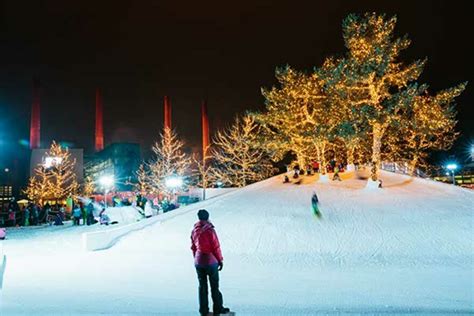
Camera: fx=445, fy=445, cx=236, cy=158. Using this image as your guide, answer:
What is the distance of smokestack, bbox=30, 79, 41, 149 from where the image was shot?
54.3m

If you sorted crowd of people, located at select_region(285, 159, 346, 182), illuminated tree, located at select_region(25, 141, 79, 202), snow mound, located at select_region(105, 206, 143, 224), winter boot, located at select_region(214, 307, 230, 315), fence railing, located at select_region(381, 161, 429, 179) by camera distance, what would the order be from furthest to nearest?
1. illuminated tree, located at select_region(25, 141, 79, 202)
2. fence railing, located at select_region(381, 161, 429, 179)
3. crowd of people, located at select_region(285, 159, 346, 182)
4. snow mound, located at select_region(105, 206, 143, 224)
5. winter boot, located at select_region(214, 307, 230, 315)

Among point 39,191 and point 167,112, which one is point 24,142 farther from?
point 167,112

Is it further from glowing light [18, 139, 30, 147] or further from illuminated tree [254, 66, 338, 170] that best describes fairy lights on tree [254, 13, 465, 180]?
glowing light [18, 139, 30, 147]

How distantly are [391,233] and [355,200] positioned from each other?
6.22m

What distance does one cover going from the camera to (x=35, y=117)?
178 ft

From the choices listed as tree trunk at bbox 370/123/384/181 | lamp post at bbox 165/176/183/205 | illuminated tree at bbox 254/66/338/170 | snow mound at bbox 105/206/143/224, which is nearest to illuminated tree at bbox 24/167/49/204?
lamp post at bbox 165/176/183/205

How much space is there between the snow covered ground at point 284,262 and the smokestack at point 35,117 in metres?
37.7

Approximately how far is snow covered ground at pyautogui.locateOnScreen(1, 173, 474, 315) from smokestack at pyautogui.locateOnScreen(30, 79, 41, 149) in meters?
37.7

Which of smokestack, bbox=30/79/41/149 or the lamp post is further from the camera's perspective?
smokestack, bbox=30/79/41/149

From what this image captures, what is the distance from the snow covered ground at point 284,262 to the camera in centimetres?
755

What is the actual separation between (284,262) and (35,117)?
164 ft

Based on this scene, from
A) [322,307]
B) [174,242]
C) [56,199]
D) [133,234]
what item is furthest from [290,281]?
[56,199]

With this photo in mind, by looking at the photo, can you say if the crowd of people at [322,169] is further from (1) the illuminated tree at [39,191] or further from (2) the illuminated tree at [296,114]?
(1) the illuminated tree at [39,191]

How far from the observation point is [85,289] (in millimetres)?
8898
